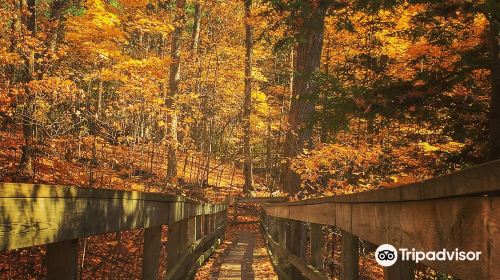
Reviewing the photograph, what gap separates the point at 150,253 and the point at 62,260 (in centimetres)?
167

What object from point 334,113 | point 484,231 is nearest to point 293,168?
point 334,113

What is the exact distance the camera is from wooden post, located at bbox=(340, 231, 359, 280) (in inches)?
130

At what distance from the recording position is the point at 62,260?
2.22 metres

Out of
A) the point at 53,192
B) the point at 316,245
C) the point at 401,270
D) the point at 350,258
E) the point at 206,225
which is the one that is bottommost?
the point at 206,225

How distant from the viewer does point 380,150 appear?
40.4ft

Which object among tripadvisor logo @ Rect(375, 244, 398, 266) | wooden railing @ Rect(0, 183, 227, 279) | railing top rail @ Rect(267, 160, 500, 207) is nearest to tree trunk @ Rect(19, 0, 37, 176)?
wooden railing @ Rect(0, 183, 227, 279)

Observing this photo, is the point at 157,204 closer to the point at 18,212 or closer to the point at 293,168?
the point at 18,212

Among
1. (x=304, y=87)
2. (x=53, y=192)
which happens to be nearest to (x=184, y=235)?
(x=53, y=192)

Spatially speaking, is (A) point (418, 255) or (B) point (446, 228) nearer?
(B) point (446, 228)

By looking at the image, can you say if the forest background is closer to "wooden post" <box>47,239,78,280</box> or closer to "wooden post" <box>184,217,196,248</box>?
"wooden post" <box>184,217,196,248</box>

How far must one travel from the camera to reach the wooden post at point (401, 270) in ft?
7.57

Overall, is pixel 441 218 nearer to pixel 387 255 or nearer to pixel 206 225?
pixel 387 255

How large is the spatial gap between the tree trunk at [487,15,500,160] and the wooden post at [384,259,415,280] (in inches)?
194

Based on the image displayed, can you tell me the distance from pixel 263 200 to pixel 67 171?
9625 millimetres
